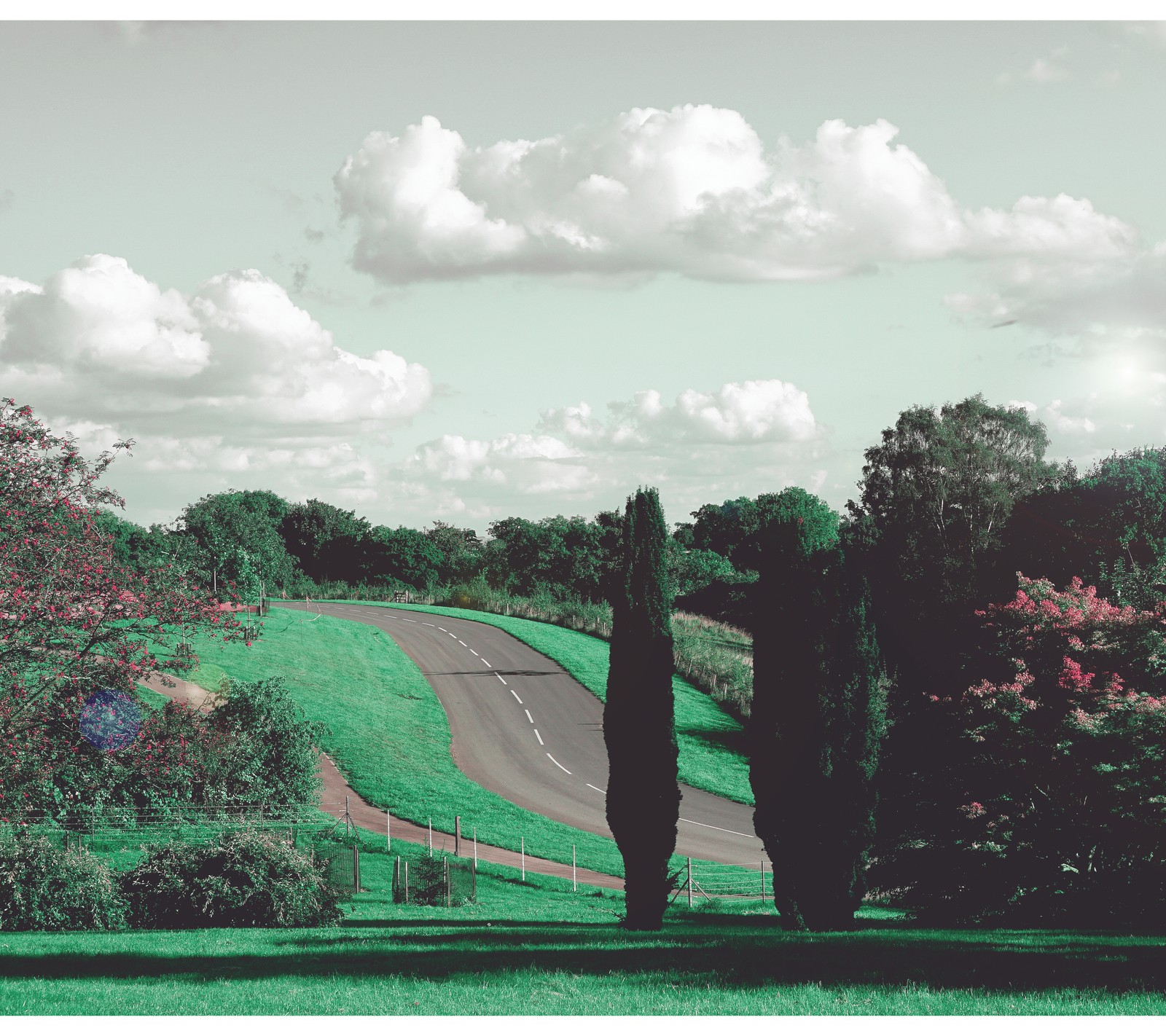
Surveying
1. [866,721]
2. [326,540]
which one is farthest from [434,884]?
[326,540]

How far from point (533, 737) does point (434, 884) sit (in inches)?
819

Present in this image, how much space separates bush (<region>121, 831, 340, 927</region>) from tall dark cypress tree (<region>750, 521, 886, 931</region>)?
8471 millimetres

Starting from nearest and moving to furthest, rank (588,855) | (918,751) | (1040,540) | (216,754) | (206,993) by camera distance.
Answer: (206,993) → (918,751) → (216,754) → (588,855) → (1040,540)

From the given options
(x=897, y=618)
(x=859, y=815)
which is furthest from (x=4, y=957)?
(x=897, y=618)

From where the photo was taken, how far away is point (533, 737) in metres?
45.3

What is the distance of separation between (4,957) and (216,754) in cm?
1420

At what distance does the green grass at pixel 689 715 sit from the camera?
42.0m

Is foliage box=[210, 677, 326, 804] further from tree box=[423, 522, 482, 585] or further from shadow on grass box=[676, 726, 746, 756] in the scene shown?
tree box=[423, 522, 482, 585]

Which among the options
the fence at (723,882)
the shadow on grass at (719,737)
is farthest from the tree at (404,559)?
the fence at (723,882)

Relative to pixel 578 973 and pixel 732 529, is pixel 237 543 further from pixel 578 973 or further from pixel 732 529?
pixel 578 973

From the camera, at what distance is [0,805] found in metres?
15.9

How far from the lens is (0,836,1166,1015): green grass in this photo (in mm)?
11039

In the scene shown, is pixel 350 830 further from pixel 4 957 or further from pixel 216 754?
pixel 4 957

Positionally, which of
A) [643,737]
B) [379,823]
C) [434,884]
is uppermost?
[643,737]
